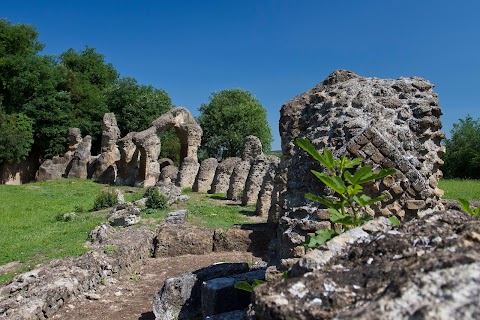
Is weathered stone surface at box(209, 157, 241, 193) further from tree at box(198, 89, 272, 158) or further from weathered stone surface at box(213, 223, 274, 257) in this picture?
tree at box(198, 89, 272, 158)

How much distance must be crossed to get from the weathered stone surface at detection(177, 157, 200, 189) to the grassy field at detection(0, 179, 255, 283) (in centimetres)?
202

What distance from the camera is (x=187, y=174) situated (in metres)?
20.7

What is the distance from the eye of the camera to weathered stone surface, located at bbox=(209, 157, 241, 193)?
1850 centimetres

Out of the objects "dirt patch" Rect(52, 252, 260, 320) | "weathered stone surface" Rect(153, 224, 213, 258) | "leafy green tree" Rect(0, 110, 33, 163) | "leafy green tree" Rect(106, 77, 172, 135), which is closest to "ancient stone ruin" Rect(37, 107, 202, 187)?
"leafy green tree" Rect(0, 110, 33, 163)

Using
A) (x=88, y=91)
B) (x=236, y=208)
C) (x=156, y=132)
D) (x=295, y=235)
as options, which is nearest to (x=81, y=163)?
(x=156, y=132)

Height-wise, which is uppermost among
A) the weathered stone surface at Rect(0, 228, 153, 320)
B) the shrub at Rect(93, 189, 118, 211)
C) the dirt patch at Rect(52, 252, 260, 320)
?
the shrub at Rect(93, 189, 118, 211)

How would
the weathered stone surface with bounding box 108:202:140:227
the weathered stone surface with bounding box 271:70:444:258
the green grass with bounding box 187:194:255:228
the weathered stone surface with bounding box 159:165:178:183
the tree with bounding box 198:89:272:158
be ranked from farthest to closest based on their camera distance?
the tree with bounding box 198:89:272:158 < the weathered stone surface with bounding box 159:165:178:183 < the green grass with bounding box 187:194:255:228 < the weathered stone surface with bounding box 108:202:140:227 < the weathered stone surface with bounding box 271:70:444:258

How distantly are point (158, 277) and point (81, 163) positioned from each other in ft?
62.9

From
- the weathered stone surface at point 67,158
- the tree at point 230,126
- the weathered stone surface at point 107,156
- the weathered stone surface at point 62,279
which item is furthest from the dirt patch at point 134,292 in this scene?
the tree at point 230,126

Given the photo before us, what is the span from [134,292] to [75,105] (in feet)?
89.5

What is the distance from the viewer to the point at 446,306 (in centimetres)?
105

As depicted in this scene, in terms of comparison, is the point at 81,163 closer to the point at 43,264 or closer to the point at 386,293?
the point at 43,264

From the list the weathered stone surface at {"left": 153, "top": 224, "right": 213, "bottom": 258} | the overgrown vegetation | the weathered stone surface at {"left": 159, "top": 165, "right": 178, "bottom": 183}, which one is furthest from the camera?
the weathered stone surface at {"left": 159, "top": 165, "right": 178, "bottom": 183}

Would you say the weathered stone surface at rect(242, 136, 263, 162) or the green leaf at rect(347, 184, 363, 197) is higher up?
the weathered stone surface at rect(242, 136, 263, 162)
